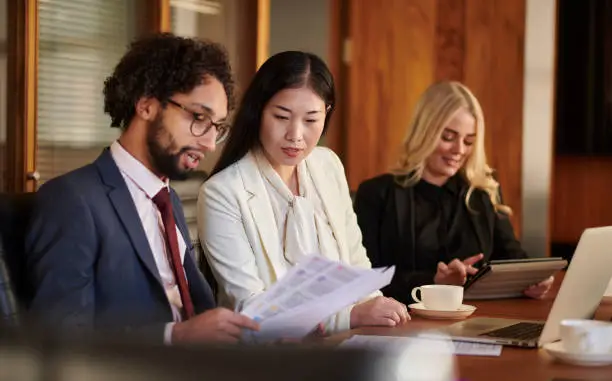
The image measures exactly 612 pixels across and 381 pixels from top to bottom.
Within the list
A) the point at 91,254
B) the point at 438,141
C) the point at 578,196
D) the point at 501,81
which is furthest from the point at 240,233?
the point at 578,196

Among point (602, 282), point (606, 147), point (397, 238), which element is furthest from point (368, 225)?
point (606, 147)

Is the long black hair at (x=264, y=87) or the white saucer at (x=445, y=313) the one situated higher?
the long black hair at (x=264, y=87)

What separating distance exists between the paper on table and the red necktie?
0.99ft

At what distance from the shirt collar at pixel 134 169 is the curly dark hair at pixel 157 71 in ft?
0.37

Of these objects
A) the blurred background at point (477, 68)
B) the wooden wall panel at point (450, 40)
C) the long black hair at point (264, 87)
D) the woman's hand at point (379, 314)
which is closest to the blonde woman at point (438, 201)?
the blurred background at point (477, 68)

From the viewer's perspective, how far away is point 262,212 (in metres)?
2.16

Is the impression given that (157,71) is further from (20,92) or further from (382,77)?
(382,77)

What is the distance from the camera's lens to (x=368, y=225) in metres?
2.99

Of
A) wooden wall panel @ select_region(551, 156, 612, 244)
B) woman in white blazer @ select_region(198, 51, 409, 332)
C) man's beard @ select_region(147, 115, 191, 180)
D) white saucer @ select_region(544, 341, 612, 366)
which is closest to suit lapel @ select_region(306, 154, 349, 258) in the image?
woman in white blazer @ select_region(198, 51, 409, 332)

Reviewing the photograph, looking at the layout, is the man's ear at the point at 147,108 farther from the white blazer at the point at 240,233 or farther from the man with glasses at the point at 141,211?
the white blazer at the point at 240,233

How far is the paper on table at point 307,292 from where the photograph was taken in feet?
4.79

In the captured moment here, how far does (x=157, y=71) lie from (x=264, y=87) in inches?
16.7

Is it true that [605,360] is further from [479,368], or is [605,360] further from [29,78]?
[29,78]

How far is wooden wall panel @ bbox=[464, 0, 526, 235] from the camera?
4473 mm
